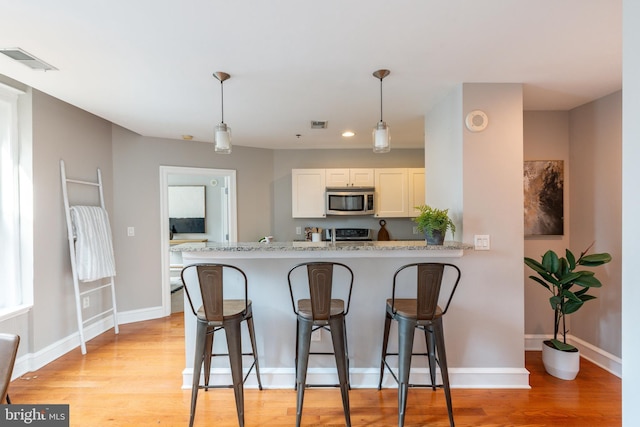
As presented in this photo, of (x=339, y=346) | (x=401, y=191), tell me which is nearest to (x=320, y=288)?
(x=339, y=346)

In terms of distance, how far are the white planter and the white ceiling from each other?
2.12 meters

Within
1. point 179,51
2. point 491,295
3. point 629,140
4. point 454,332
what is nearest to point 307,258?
point 454,332

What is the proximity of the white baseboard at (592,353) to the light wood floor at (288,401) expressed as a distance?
7 centimetres

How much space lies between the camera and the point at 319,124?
132 inches

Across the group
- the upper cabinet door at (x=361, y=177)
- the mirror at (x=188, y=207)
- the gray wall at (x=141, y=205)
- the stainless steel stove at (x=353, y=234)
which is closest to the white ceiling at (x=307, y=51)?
the gray wall at (x=141, y=205)

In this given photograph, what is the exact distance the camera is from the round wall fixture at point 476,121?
2.24 meters

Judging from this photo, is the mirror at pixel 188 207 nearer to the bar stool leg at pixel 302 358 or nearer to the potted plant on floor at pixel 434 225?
the bar stool leg at pixel 302 358

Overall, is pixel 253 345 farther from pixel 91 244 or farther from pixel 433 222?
pixel 91 244

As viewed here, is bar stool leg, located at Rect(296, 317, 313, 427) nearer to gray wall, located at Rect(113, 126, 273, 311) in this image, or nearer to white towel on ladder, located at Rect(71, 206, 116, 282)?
white towel on ladder, located at Rect(71, 206, 116, 282)

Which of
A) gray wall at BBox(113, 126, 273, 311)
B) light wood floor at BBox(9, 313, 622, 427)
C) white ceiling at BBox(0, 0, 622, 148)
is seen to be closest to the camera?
white ceiling at BBox(0, 0, 622, 148)

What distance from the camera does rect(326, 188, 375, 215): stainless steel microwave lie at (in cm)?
420

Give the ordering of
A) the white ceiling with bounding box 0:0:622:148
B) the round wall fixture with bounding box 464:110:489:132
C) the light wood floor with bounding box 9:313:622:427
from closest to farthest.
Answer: the white ceiling with bounding box 0:0:622:148, the light wood floor with bounding box 9:313:622:427, the round wall fixture with bounding box 464:110:489:132

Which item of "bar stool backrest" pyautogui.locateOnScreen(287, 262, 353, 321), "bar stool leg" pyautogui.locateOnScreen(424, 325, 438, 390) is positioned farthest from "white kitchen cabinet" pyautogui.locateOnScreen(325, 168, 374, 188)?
"bar stool backrest" pyautogui.locateOnScreen(287, 262, 353, 321)

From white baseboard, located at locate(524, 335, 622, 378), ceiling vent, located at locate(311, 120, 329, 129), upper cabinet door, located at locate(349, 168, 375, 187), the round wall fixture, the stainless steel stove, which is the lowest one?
white baseboard, located at locate(524, 335, 622, 378)
